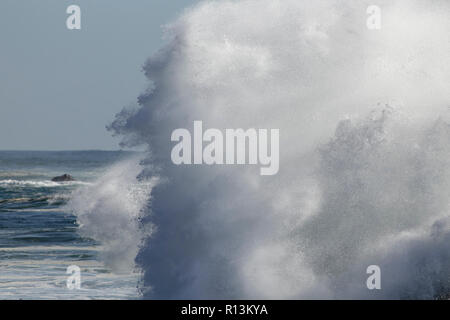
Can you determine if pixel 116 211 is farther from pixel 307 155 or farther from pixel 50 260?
Result: pixel 307 155

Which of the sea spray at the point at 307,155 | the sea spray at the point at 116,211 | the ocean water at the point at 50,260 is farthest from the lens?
the sea spray at the point at 116,211

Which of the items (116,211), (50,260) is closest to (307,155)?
(116,211)

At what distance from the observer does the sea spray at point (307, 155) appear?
46.4 feet

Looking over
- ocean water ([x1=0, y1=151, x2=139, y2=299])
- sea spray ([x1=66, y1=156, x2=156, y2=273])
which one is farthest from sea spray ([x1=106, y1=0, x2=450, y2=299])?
sea spray ([x1=66, y1=156, x2=156, y2=273])

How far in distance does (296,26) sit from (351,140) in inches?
127

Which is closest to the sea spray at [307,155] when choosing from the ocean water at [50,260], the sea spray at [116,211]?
the ocean water at [50,260]

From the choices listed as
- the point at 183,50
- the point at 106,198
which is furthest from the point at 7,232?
the point at 183,50

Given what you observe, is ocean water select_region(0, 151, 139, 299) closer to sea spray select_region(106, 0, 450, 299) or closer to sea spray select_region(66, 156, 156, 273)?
sea spray select_region(66, 156, 156, 273)

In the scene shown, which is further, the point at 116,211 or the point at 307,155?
the point at 116,211

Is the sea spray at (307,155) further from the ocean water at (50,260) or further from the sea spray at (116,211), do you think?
the sea spray at (116,211)

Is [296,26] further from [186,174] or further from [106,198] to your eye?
[106,198]

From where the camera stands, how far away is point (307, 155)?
51.0 ft

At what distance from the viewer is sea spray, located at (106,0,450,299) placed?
14141 millimetres

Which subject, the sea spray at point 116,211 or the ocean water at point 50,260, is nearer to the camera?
the ocean water at point 50,260
